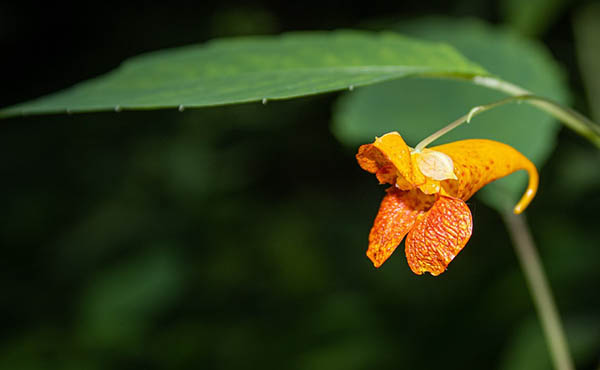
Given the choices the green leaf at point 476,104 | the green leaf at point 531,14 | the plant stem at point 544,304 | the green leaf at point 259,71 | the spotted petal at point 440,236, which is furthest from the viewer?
the green leaf at point 531,14

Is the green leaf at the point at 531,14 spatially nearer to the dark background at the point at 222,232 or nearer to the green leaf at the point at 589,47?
the green leaf at the point at 589,47

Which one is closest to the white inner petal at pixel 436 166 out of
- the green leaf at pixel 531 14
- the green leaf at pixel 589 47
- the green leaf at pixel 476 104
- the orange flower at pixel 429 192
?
the orange flower at pixel 429 192

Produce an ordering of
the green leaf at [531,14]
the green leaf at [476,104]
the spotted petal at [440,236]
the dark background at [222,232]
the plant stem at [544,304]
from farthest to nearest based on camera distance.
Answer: the dark background at [222,232], the green leaf at [531,14], the green leaf at [476,104], the plant stem at [544,304], the spotted petal at [440,236]

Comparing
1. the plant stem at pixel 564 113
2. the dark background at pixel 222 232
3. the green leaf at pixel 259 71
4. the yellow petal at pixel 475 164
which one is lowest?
the dark background at pixel 222 232

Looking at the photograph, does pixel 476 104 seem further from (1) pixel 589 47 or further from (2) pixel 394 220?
(1) pixel 589 47

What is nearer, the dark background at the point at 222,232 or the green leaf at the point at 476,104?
the green leaf at the point at 476,104

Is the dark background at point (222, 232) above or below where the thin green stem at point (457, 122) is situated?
below

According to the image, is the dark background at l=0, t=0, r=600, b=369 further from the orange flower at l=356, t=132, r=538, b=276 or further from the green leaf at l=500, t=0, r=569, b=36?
the orange flower at l=356, t=132, r=538, b=276

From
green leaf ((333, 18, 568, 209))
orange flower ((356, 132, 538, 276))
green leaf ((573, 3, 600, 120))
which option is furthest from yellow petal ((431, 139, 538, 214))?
green leaf ((573, 3, 600, 120))
